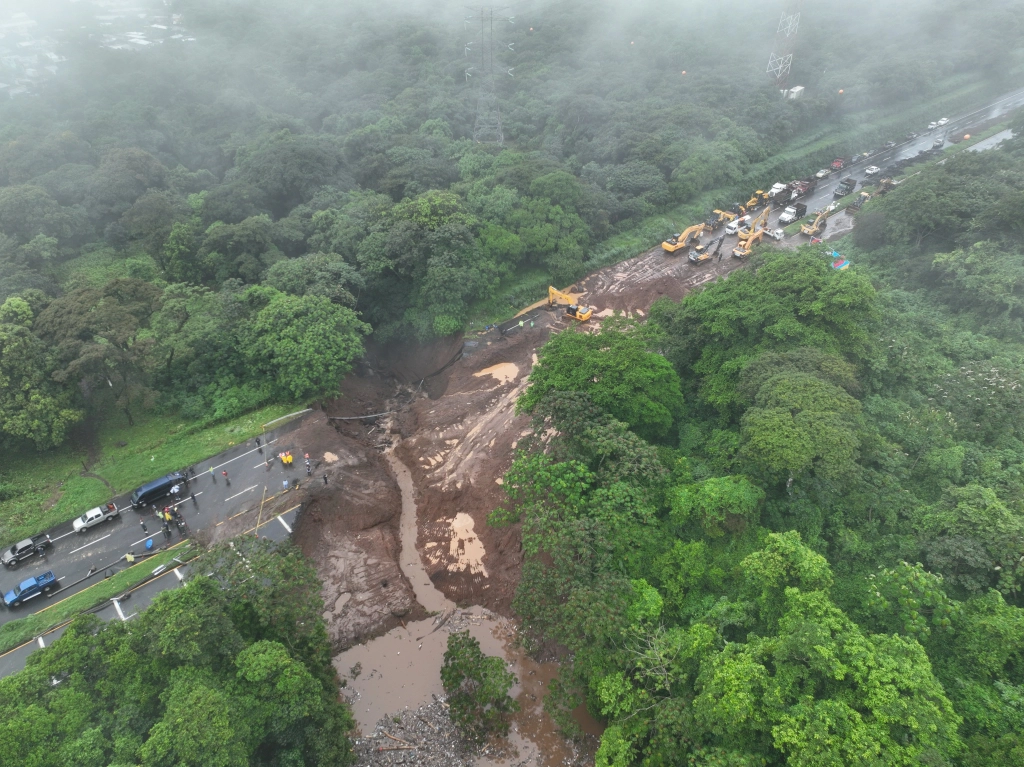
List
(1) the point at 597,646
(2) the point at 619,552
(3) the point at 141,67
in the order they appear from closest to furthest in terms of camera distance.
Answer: (1) the point at 597,646 → (2) the point at 619,552 → (3) the point at 141,67

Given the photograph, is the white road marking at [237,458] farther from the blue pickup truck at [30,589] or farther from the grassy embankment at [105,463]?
the blue pickup truck at [30,589]

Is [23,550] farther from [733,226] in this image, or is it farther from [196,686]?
[733,226]

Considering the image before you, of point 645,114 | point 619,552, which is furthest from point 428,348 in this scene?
point 645,114

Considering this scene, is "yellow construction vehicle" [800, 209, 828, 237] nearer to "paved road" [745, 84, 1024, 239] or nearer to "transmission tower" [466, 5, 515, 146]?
"paved road" [745, 84, 1024, 239]

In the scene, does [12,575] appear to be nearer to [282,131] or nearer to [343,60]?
[282,131]

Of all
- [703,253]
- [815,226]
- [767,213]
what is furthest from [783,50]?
[703,253]

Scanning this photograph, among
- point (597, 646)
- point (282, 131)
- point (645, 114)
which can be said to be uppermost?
point (282, 131)

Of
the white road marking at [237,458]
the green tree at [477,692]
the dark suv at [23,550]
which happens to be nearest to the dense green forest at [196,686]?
the green tree at [477,692]
